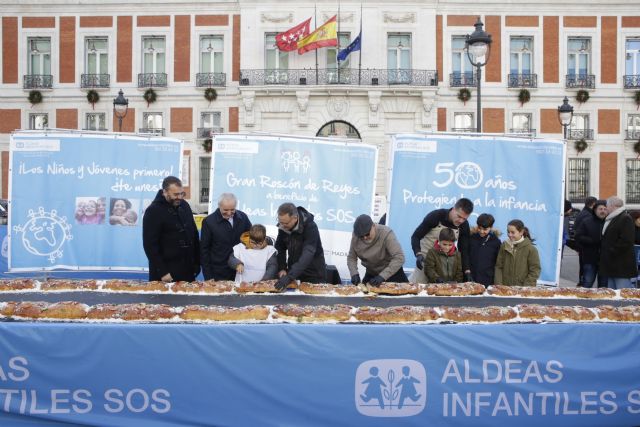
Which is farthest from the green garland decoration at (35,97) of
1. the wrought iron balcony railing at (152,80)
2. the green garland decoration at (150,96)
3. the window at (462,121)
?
the window at (462,121)

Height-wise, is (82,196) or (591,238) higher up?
(82,196)

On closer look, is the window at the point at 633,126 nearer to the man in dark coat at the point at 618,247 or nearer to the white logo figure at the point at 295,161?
the man in dark coat at the point at 618,247

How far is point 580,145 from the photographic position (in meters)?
24.2

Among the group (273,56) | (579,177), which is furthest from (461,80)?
(273,56)

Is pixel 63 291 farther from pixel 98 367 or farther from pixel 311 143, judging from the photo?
pixel 311 143

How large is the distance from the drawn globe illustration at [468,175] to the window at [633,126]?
2149 centimetres

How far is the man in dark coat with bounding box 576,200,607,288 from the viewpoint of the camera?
801 centimetres

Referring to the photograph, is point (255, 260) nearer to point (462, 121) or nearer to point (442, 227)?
point (442, 227)

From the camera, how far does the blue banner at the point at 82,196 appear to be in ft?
25.4

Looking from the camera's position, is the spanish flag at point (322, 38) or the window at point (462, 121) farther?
the window at point (462, 121)

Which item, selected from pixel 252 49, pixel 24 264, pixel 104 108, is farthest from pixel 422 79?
pixel 24 264

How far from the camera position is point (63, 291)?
13.9ft

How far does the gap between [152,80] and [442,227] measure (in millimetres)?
21957

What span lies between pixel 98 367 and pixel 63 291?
1173mm
